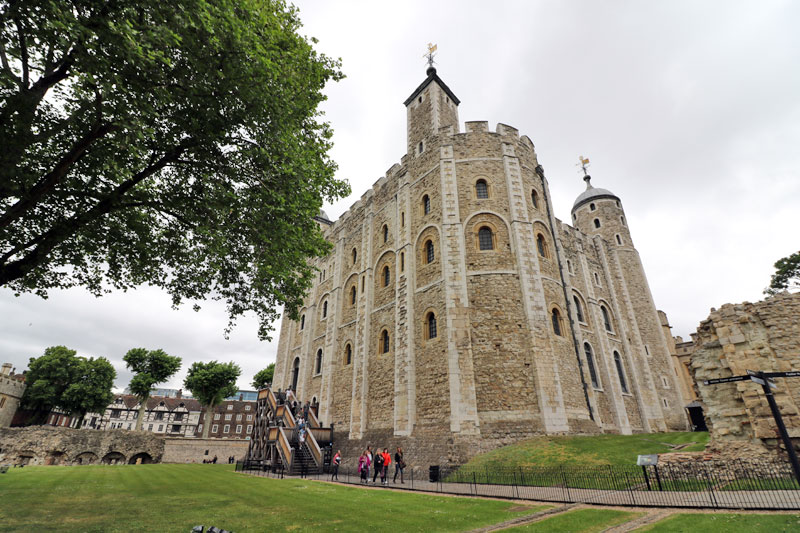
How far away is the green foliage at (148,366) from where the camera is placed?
Answer: 42.6 m

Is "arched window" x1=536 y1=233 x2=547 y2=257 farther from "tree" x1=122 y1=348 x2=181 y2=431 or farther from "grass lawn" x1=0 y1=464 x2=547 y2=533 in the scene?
"tree" x1=122 y1=348 x2=181 y2=431

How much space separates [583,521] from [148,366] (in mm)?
50030

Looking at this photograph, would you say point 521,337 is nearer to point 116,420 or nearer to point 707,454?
point 707,454

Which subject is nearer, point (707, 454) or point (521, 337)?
point (707, 454)

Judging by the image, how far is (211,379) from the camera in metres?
41.9

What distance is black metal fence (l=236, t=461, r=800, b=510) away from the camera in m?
8.21

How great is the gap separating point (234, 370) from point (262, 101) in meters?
41.1

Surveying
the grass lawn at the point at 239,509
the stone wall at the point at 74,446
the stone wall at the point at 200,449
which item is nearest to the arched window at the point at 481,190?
the grass lawn at the point at 239,509

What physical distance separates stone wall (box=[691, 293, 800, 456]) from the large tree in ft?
46.4

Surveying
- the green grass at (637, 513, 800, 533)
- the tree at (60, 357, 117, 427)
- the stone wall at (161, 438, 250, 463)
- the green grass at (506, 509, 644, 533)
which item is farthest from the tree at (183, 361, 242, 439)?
the green grass at (637, 513, 800, 533)

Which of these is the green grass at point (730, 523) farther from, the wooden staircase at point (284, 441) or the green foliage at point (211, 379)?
the green foliage at point (211, 379)

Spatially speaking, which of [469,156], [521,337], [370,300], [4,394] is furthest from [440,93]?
[4,394]

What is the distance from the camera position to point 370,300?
24500 millimetres

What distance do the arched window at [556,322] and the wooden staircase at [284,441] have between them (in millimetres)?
14403
